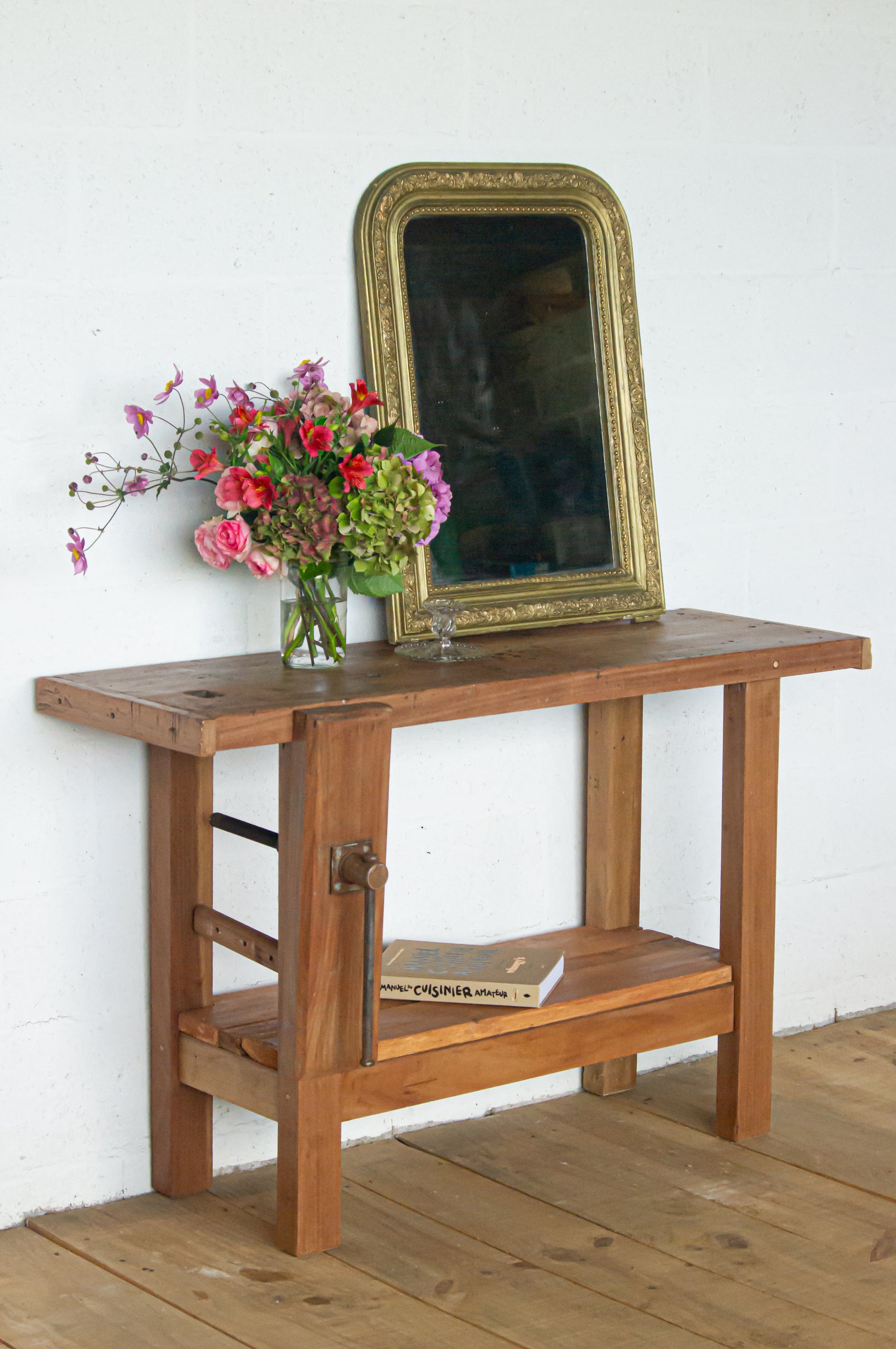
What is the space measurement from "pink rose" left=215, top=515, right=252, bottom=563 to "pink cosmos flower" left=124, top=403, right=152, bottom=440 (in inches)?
6.5

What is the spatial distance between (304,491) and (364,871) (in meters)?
0.53

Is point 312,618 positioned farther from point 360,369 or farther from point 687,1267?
point 687,1267

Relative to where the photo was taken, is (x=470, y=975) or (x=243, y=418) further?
(x=470, y=975)

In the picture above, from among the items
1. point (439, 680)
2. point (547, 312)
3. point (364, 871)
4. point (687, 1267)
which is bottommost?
point (687, 1267)

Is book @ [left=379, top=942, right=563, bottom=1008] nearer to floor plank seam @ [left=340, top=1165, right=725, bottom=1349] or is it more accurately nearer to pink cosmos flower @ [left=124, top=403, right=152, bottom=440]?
floor plank seam @ [left=340, top=1165, right=725, bottom=1349]

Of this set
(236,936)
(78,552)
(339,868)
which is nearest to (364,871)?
(339,868)

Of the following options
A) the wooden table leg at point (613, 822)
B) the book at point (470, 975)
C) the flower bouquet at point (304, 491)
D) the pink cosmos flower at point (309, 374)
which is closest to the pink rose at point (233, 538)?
the flower bouquet at point (304, 491)

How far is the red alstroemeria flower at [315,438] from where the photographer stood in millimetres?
2301

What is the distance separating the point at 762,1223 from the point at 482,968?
0.55 meters

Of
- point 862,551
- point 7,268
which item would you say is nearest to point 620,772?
point 862,551

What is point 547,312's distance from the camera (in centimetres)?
274

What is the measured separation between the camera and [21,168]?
2275 millimetres

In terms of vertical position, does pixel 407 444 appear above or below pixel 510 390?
below

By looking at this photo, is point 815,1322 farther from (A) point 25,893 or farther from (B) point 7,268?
Answer: (B) point 7,268
